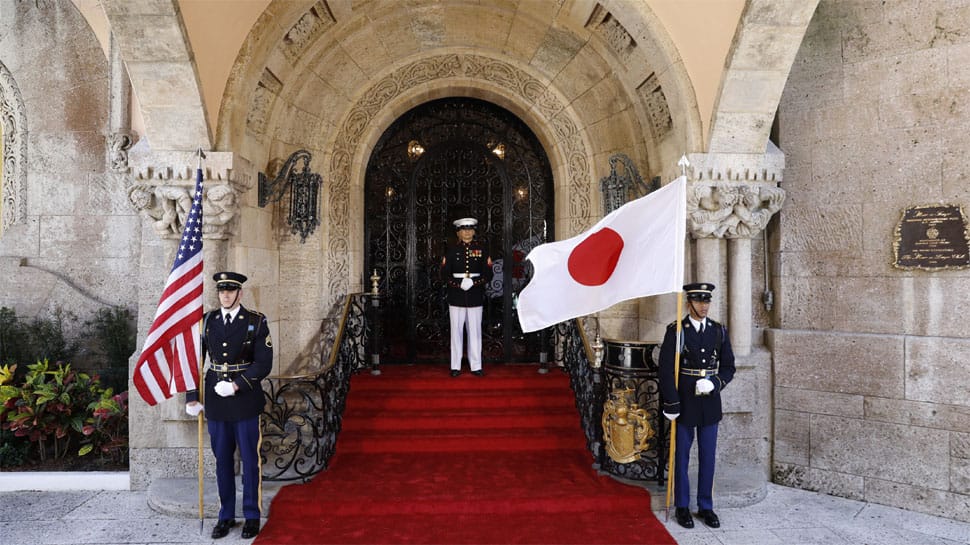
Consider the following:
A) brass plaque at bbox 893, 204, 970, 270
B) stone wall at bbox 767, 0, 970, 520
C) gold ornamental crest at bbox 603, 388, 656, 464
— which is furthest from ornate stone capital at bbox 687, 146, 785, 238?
gold ornamental crest at bbox 603, 388, 656, 464

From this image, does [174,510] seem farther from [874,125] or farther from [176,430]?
[874,125]

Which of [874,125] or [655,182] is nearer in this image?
[874,125]

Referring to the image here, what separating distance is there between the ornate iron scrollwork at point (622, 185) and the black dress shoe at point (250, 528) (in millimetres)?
4839

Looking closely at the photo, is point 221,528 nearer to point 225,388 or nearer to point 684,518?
point 225,388

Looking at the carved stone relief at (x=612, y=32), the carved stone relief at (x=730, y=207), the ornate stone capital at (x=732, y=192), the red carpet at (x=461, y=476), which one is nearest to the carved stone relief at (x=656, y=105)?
the carved stone relief at (x=612, y=32)

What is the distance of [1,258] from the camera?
630 cm

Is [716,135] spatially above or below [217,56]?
below

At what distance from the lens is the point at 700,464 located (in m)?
4.32

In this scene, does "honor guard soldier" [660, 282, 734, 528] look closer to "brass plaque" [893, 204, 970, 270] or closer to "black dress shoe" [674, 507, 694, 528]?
"black dress shoe" [674, 507, 694, 528]

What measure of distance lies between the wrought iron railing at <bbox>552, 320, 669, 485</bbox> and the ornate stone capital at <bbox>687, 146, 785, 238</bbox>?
4.73 ft

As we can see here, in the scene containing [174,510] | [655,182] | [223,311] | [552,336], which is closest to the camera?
[223,311]

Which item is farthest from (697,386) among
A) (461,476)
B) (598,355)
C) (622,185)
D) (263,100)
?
(263,100)

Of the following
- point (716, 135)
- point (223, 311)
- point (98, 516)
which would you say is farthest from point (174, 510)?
point (716, 135)

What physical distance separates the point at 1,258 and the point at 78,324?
4.07ft
